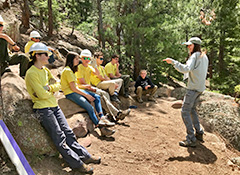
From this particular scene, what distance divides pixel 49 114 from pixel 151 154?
2028 millimetres

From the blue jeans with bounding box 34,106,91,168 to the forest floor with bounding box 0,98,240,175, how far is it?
0.22 m

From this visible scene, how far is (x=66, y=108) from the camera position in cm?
428

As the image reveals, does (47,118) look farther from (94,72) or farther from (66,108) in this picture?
(94,72)

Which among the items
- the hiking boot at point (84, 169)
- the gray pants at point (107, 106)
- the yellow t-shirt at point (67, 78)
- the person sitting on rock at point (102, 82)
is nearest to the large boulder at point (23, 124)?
the hiking boot at point (84, 169)

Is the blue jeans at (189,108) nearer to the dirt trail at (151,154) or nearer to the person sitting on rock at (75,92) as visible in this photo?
the dirt trail at (151,154)

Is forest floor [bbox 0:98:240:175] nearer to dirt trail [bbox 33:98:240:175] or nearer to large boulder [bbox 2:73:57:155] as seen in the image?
dirt trail [bbox 33:98:240:175]

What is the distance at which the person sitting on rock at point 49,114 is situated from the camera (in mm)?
2984

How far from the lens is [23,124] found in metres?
3.03

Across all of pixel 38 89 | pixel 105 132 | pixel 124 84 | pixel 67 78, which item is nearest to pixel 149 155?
pixel 105 132

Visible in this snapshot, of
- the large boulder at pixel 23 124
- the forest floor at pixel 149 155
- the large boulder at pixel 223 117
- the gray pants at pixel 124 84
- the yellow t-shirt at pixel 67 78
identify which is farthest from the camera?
the gray pants at pixel 124 84

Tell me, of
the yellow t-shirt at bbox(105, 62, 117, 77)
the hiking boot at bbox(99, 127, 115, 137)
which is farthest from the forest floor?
the yellow t-shirt at bbox(105, 62, 117, 77)

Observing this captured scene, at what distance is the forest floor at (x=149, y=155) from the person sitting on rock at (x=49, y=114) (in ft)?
0.74

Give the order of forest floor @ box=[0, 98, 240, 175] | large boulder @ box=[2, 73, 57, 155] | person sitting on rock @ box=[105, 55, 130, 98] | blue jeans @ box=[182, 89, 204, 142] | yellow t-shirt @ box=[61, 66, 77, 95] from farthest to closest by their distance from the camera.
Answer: person sitting on rock @ box=[105, 55, 130, 98] → blue jeans @ box=[182, 89, 204, 142] → yellow t-shirt @ box=[61, 66, 77, 95] → forest floor @ box=[0, 98, 240, 175] → large boulder @ box=[2, 73, 57, 155]

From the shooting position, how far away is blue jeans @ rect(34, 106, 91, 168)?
2.96 m
